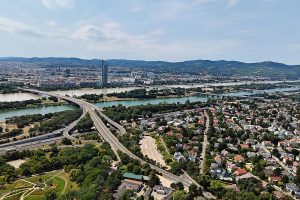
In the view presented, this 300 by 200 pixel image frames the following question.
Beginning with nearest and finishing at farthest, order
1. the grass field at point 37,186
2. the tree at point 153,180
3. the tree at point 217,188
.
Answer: the grass field at point 37,186, the tree at point 217,188, the tree at point 153,180

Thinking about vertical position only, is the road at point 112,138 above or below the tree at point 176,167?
below

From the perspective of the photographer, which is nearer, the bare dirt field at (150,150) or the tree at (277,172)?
the tree at (277,172)

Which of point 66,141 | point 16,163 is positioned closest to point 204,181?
point 16,163

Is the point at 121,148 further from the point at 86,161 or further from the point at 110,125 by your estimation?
the point at 110,125

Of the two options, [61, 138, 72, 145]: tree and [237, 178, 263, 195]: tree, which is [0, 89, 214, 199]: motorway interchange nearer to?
[61, 138, 72, 145]: tree

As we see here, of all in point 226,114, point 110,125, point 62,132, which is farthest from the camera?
point 226,114

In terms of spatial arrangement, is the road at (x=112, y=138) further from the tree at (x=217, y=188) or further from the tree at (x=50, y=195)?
the tree at (x=50, y=195)

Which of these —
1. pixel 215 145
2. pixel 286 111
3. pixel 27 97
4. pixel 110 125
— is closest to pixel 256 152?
pixel 215 145

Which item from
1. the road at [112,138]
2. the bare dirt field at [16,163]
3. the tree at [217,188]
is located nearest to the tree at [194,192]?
the tree at [217,188]
